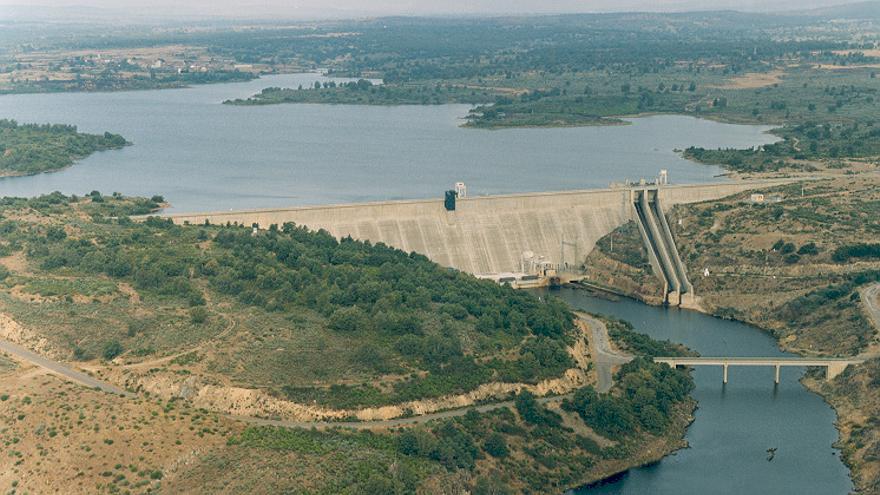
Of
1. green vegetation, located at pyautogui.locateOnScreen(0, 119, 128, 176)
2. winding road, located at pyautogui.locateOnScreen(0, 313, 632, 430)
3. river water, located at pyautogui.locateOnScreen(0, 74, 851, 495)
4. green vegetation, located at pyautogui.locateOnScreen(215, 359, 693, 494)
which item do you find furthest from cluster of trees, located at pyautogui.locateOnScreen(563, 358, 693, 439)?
green vegetation, located at pyautogui.locateOnScreen(0, 119, 128, 176)

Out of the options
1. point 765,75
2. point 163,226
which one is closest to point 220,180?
point 163,226

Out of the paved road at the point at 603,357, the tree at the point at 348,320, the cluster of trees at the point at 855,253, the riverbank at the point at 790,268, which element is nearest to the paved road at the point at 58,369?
the tree at the point at 348,320

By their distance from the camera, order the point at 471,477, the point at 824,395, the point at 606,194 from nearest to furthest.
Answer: the point at 471,477 → the point at 824,395 → the point at 606,194

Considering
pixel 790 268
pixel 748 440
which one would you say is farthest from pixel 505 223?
pixel 748 440

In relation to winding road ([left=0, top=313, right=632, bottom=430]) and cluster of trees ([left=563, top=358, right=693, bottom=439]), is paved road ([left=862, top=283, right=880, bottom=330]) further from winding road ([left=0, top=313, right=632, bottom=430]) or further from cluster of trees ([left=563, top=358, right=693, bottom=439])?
winding road ([left=0, top=313, right=632, bottom=430])

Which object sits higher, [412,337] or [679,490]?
[412,337]

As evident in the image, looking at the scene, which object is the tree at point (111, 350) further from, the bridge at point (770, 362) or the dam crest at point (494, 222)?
the bridge at point (770, 362)

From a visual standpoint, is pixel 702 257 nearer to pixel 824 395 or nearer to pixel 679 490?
pixel 824 395
